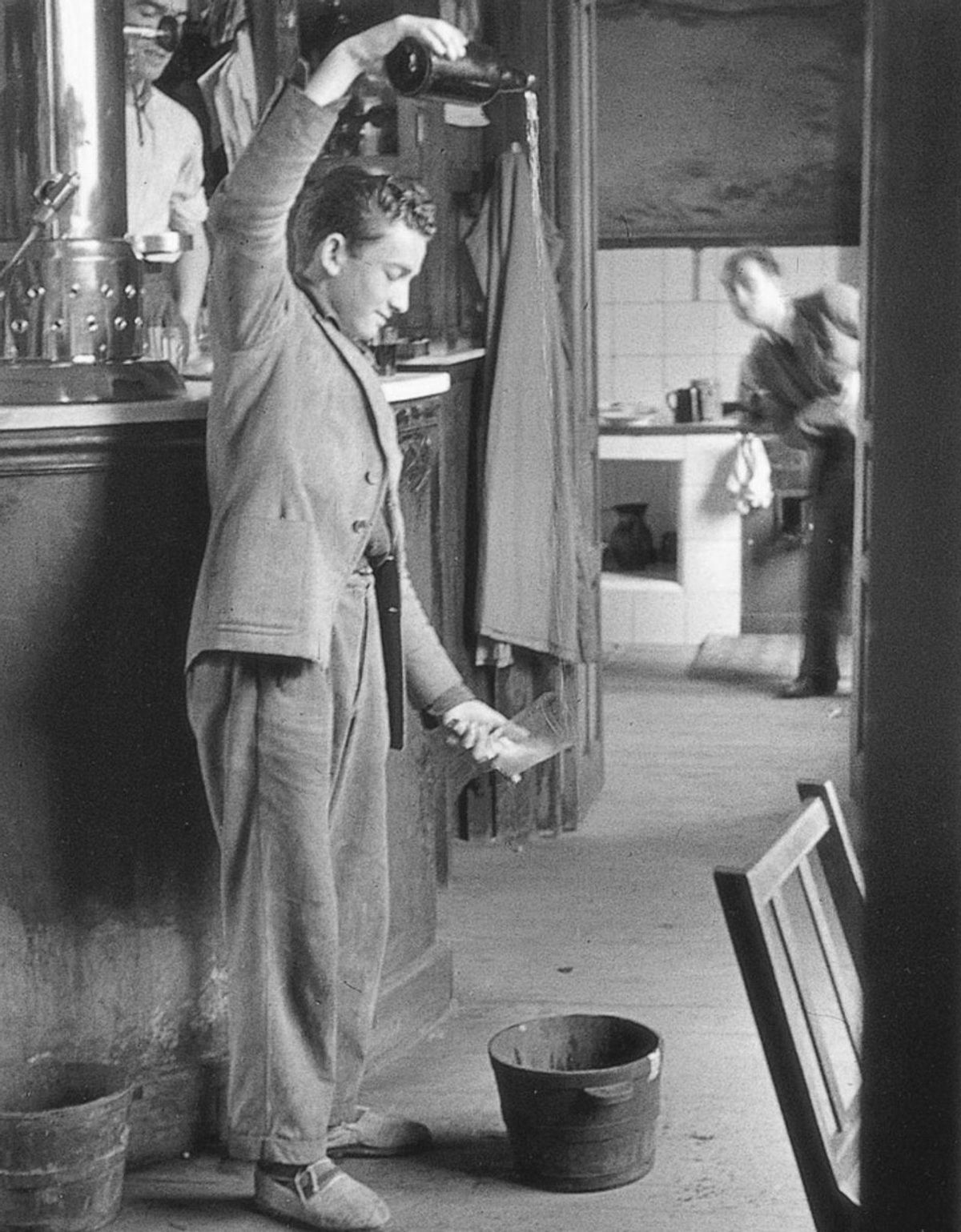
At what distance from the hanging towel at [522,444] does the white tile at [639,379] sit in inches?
140

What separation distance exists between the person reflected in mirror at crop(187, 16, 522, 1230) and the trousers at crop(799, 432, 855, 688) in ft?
12.5

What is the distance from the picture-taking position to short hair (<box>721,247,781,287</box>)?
6.39 meters

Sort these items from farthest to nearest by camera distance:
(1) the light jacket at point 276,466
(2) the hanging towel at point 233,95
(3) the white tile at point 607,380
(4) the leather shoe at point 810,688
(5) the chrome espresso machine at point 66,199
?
(3) the white tile at point 607,380 → (4) the leather shoe at point 810,688 → (2) the hanging towel at point 233,95 → (5) the chrome espresso machine at point 66,199 → (1) the light jacket at point 276,466

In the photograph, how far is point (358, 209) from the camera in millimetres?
2658

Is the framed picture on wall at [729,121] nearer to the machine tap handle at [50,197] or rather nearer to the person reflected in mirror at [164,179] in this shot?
→ the person reflected in mirror at [164,179]

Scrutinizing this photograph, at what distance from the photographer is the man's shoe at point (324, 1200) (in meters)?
2.77

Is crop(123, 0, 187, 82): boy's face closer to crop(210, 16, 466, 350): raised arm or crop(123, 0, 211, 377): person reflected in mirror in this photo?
crop(123, 0, 211, 377): person reflected in mirror

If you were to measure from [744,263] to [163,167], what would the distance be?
250cm

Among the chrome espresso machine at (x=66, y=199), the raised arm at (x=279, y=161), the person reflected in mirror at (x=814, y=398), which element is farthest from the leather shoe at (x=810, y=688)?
the raised arm at (x=279, y=161)

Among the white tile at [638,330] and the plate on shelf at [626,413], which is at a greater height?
the white tile at [638,330]

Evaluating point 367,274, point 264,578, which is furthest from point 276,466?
point 367,274

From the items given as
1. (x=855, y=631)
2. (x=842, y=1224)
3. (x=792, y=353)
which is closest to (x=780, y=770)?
(x=855, y=631)

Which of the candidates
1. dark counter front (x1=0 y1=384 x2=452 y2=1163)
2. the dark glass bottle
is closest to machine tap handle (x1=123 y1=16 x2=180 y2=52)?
the dark glass bottle

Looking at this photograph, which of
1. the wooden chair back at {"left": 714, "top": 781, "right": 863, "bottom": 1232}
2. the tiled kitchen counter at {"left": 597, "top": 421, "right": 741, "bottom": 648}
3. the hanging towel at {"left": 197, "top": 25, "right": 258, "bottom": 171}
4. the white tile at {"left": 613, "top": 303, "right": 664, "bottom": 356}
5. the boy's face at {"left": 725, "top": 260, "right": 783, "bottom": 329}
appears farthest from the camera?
the white tile at {"left": 613, "top": 303, "right": 664, "bottom": 356}
